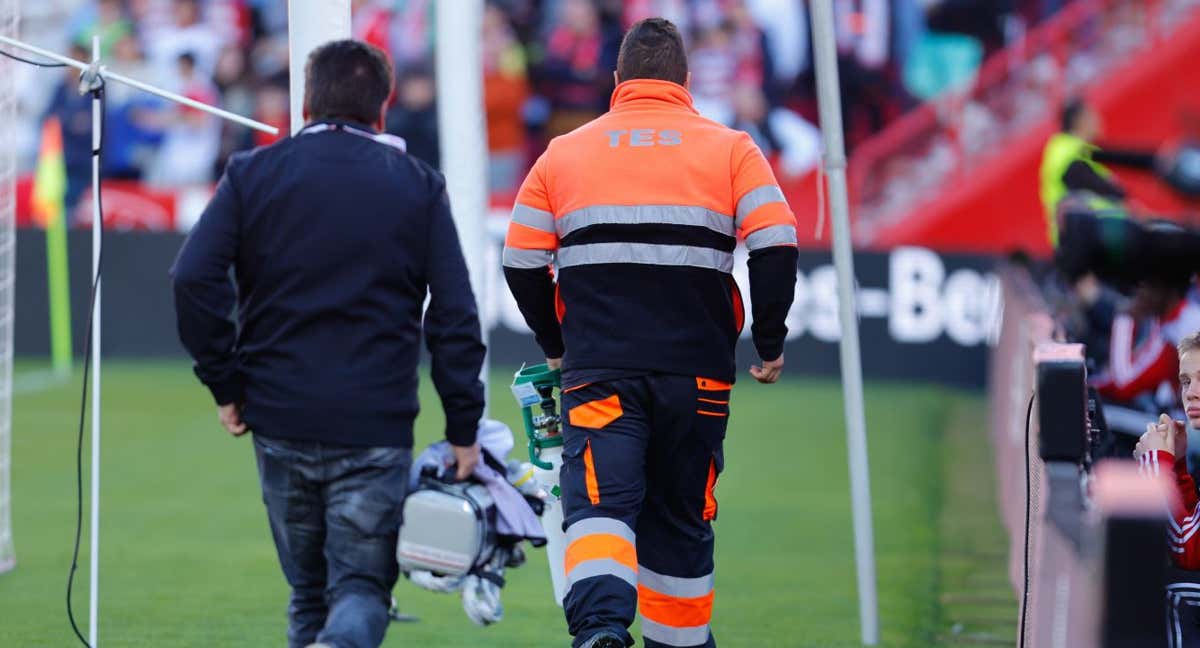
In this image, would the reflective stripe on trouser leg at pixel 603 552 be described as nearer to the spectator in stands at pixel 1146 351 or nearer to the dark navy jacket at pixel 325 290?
the dark navy jacket at pixel 325 290

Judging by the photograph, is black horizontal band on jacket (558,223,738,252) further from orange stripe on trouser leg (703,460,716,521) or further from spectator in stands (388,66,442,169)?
spectator in stands (388,66,442,169)

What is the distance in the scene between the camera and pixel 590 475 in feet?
18.0

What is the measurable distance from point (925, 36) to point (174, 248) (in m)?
7.75

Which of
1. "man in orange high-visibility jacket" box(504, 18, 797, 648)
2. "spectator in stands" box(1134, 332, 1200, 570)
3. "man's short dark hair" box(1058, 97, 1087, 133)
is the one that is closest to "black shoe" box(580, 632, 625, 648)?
"man in orange high-visibility jacket" box(504, 18, 797, 648)

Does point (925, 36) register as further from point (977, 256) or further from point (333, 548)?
point (333, 548)

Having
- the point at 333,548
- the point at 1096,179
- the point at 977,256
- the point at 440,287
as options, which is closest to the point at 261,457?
the point at 333,548

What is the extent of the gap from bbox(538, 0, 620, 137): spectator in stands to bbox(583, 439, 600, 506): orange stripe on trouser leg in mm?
13054

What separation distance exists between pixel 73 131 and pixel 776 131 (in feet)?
22.9

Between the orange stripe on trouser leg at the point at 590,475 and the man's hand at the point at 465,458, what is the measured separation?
20.1 inches

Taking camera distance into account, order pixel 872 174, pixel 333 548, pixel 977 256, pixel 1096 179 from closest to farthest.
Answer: pixel 333 548
pixel 1096 179
pixel 977 256
pixel 872 174

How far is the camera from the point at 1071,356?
453cm

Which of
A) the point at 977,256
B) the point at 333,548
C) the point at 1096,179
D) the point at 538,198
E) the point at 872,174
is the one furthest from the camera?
the point at 872,174

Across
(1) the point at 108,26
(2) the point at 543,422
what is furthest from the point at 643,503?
(1) the point at 108,26

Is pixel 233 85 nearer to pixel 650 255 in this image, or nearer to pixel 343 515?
pixel 650 255
